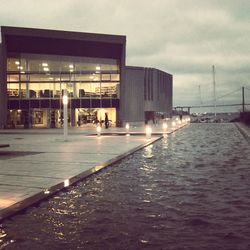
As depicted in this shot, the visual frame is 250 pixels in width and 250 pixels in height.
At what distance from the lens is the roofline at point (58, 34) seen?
150 feet

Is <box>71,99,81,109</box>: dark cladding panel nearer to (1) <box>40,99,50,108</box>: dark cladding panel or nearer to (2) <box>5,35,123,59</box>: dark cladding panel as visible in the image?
(1) <box>40,99,50,108</box>: dark cladding panel

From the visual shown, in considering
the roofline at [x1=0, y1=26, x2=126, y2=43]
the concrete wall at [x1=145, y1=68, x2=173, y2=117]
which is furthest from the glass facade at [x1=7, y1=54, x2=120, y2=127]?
the concrete wall at [x1=145, y1=68, x2=173, y2=117]

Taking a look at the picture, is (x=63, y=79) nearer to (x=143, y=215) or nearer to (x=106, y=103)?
(x=106, y=103)

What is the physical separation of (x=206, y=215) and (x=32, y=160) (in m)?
9.16

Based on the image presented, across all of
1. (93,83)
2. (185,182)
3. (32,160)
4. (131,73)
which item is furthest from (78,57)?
(185,182)

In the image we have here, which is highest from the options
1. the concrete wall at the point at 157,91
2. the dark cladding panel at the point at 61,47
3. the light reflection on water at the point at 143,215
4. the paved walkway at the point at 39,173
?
the dark cladding panel at the point at 61,47

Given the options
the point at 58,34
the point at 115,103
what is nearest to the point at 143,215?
the point at 58,34

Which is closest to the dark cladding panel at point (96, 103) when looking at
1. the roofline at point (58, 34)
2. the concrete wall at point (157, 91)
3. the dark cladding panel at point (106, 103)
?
the dark cladding panel at point (106, 103)

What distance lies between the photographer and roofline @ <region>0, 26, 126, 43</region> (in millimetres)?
45750

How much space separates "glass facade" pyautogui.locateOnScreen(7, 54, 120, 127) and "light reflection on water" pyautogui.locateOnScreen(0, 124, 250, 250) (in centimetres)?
3899

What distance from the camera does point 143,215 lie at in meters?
7.17

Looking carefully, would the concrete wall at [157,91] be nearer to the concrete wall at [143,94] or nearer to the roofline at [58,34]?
the concrete wall at [143,94]

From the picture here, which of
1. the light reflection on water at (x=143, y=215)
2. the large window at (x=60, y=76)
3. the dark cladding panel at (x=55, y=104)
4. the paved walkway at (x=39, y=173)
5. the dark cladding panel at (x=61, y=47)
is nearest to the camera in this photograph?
the light reflection on water at (x=143, y=215)

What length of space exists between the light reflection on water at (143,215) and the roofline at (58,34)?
3747 cm
